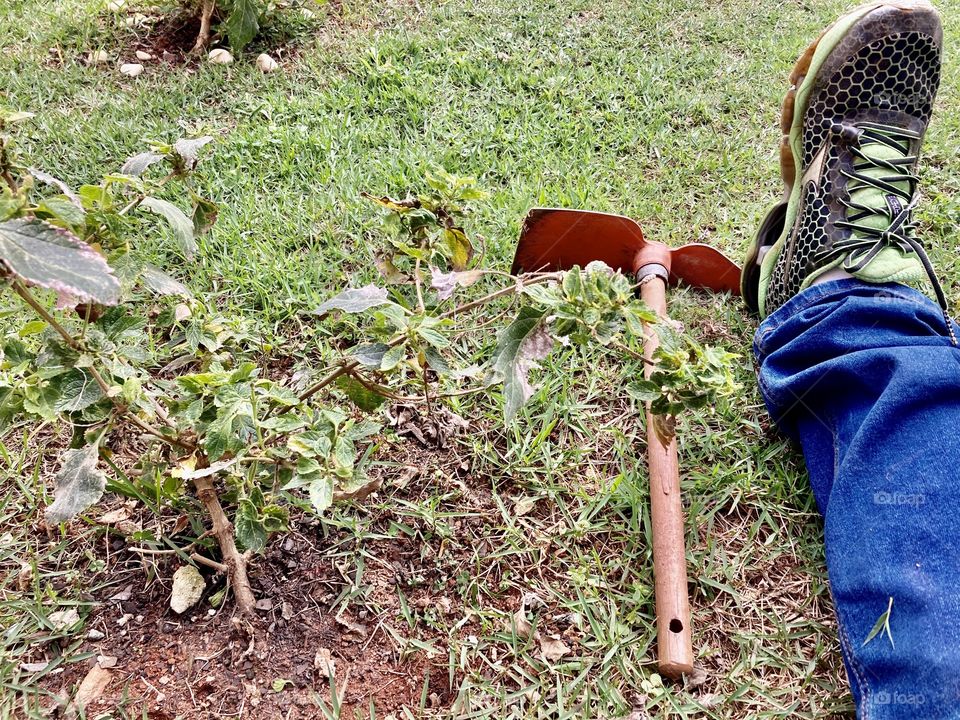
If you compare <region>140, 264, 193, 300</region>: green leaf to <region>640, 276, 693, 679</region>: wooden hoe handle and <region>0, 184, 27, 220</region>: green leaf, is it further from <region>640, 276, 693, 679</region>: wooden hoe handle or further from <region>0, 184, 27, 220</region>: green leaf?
<region>640, 276, 693, 679</region>: wooden hoe handle

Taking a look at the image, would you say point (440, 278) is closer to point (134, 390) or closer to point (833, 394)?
point (134, 390)

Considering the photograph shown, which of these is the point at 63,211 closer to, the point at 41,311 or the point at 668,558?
the point at 41,311

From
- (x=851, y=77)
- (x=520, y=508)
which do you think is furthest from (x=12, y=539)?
(x=851, y=77)

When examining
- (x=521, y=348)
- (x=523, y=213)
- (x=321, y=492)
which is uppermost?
(x=521, y=348)

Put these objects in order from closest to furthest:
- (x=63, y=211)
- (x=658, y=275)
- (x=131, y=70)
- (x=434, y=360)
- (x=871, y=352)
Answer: (x=63, y=211) < (x=434, y=360) < (x=871, y=352) < (x=658, y=275) < (x=131, y=70)

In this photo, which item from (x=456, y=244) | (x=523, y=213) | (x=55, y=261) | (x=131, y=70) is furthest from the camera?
(x=131, y=70)

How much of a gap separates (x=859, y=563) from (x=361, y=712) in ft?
3.30

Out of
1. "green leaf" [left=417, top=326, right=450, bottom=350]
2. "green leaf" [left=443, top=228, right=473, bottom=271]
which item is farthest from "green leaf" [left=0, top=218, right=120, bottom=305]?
"green leaf" [left=443, top=228, right=473, bottom=271]

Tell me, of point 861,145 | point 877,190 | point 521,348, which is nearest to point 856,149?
point 861,145

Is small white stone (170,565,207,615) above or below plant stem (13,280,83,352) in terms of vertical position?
below

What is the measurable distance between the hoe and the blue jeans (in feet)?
0.98

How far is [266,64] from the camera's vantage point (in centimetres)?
274

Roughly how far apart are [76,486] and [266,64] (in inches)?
87.7

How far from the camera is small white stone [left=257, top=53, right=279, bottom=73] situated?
2.74 m
